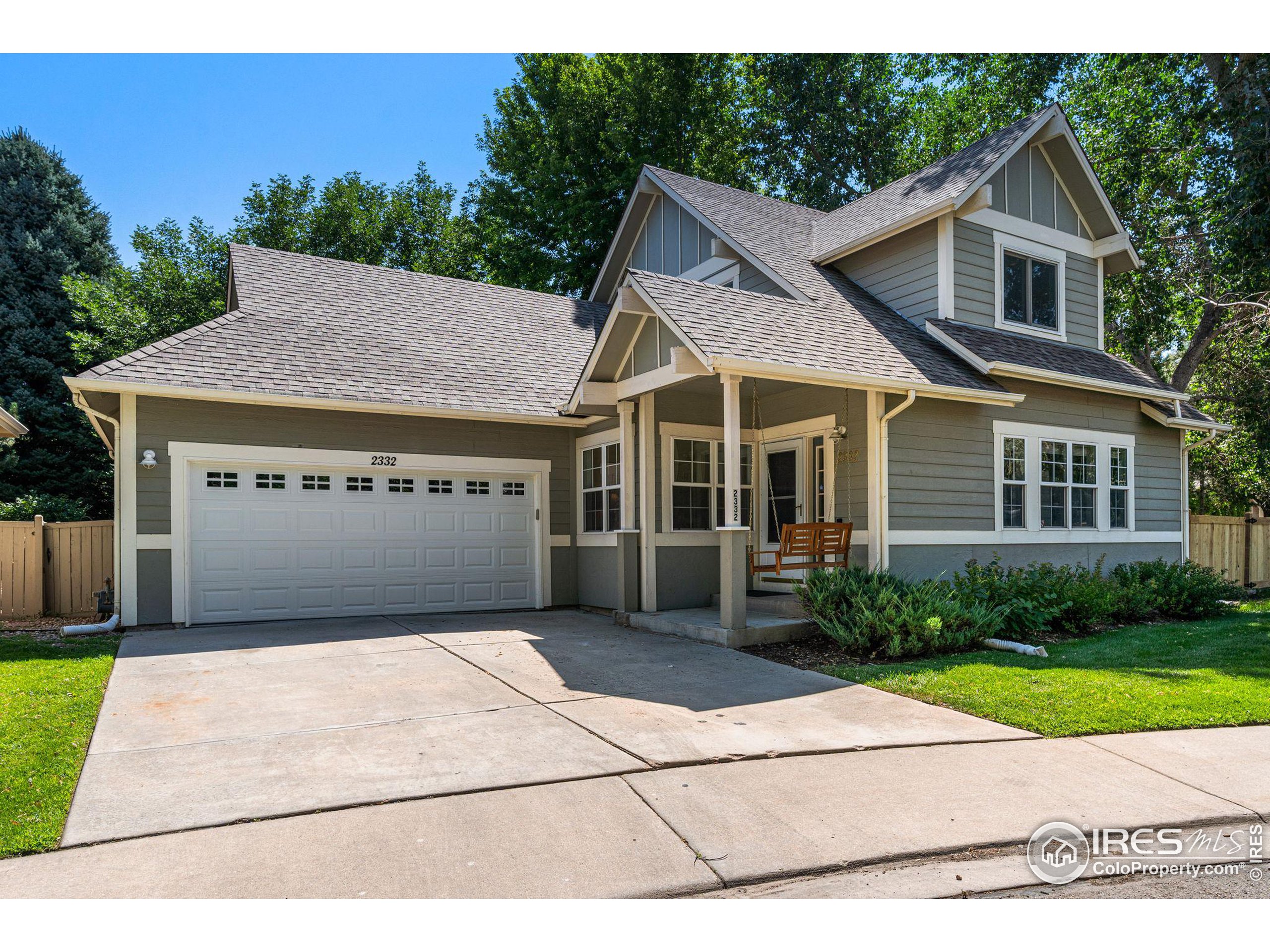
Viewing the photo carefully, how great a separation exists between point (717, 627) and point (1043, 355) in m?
7.07

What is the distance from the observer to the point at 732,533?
9.26 meters

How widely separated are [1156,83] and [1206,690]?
58.4 feet

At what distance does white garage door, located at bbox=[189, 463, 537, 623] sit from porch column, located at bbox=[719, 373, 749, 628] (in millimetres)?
4799

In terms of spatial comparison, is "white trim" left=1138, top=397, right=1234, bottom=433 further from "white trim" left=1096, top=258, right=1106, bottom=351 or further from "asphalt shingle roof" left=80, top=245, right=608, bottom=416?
"asphalt shingle roof" left=80, top=245, right=608, bottom=416

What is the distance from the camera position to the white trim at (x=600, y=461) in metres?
11.6

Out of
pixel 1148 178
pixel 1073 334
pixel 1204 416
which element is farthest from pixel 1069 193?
pixel 1148 178

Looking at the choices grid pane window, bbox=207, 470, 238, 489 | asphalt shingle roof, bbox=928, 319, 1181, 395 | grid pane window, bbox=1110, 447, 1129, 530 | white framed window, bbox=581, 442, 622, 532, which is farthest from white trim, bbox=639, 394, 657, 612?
grid pane window, bbox=1110, 447, 1129, 530

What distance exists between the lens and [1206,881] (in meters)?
3.71

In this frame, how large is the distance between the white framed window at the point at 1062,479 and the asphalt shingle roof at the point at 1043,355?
880 mm

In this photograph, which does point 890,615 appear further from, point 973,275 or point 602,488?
point 973,275

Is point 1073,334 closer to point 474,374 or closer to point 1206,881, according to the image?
point 474,374

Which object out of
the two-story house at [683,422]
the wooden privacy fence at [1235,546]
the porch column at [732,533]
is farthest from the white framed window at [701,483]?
the wooden privacy fence at [1235,546]

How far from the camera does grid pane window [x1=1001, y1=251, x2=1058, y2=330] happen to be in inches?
525

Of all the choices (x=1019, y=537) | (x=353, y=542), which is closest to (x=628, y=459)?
(x=353, y=542)
